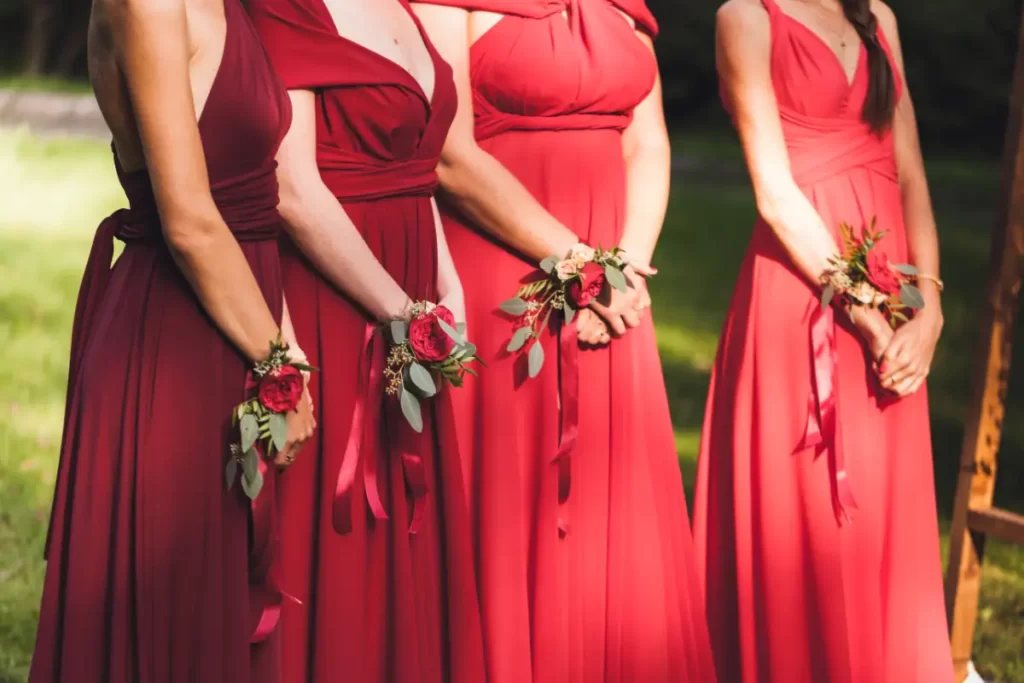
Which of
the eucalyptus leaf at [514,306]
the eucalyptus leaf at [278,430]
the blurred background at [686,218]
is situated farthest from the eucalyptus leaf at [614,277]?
the blurred background at [686,218]

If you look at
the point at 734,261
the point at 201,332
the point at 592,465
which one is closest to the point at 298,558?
the point at 201,332

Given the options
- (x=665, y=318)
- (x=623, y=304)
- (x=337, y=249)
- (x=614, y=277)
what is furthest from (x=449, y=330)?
(x=665, y=318)

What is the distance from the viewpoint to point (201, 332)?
285 cm

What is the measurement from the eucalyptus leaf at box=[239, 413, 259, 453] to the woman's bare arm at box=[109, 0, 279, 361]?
129 millimetres

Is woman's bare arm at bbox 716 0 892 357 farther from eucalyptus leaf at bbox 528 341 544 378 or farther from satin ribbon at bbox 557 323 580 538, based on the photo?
eucalyptus leaf at bbox 528 341 544 378

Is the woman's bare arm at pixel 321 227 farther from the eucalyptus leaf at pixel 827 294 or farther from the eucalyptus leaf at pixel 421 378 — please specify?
the eucalyptus leaf at pixel 827 294

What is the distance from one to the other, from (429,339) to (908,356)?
165 centimetres

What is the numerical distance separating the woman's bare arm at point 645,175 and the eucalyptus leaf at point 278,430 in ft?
4.25

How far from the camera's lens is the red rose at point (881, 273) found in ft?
13.5

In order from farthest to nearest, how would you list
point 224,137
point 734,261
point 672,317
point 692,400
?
point 734,261 < point 672,317 < point 692,400 < point 224,137

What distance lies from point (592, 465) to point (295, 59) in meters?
1.37

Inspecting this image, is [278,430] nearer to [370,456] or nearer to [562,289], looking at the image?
[370,456]

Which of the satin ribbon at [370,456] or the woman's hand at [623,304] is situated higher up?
the woman's hand at [623,304]

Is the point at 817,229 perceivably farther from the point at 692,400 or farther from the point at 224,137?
the point at 692,400
